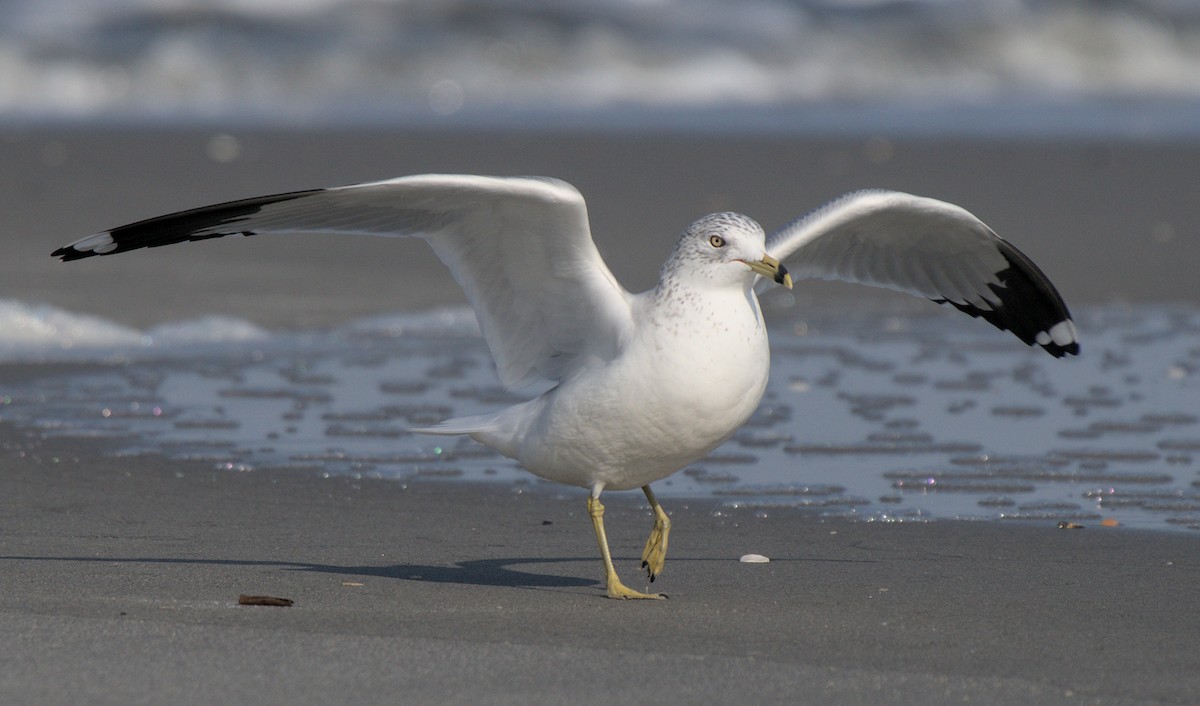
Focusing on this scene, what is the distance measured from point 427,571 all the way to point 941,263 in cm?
206

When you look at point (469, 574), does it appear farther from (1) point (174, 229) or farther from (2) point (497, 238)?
(1) point (174, 229)

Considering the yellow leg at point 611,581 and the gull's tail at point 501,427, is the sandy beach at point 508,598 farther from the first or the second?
the gull's tail at point 501,427

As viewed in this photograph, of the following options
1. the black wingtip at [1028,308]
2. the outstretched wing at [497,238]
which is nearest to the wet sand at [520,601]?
the outstretched wing at [497,238]

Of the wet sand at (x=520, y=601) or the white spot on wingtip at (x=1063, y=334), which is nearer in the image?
the wet sand at (x=520, y=601)

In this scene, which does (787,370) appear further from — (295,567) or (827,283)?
(295,567)

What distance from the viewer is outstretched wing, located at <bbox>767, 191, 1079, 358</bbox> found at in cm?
556

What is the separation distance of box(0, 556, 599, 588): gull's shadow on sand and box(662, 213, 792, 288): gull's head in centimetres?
87

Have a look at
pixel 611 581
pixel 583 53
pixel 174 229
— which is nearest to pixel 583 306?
pixel 611 581

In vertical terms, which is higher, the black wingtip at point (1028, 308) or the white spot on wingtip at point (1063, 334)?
the black wingtip at point (1028, 308)

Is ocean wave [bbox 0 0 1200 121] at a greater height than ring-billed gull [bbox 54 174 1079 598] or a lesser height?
greater

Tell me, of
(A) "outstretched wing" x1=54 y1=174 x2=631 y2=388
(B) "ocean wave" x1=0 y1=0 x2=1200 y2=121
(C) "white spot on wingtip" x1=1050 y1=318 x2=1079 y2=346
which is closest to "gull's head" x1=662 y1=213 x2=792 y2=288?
(A) "outstretched wing" x1=54 y1=174 x2=631 y2=388

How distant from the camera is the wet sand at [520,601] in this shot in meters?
3.57

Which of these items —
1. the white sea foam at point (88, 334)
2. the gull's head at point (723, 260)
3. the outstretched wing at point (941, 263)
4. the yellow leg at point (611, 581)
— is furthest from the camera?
the white sea foam at point (88, 334)

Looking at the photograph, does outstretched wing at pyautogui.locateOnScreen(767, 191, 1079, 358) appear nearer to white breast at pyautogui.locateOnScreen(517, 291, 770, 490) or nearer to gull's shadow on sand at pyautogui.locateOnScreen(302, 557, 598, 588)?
white breast at pyautogui.locateOnScreen(517, 291, 770, 490)
